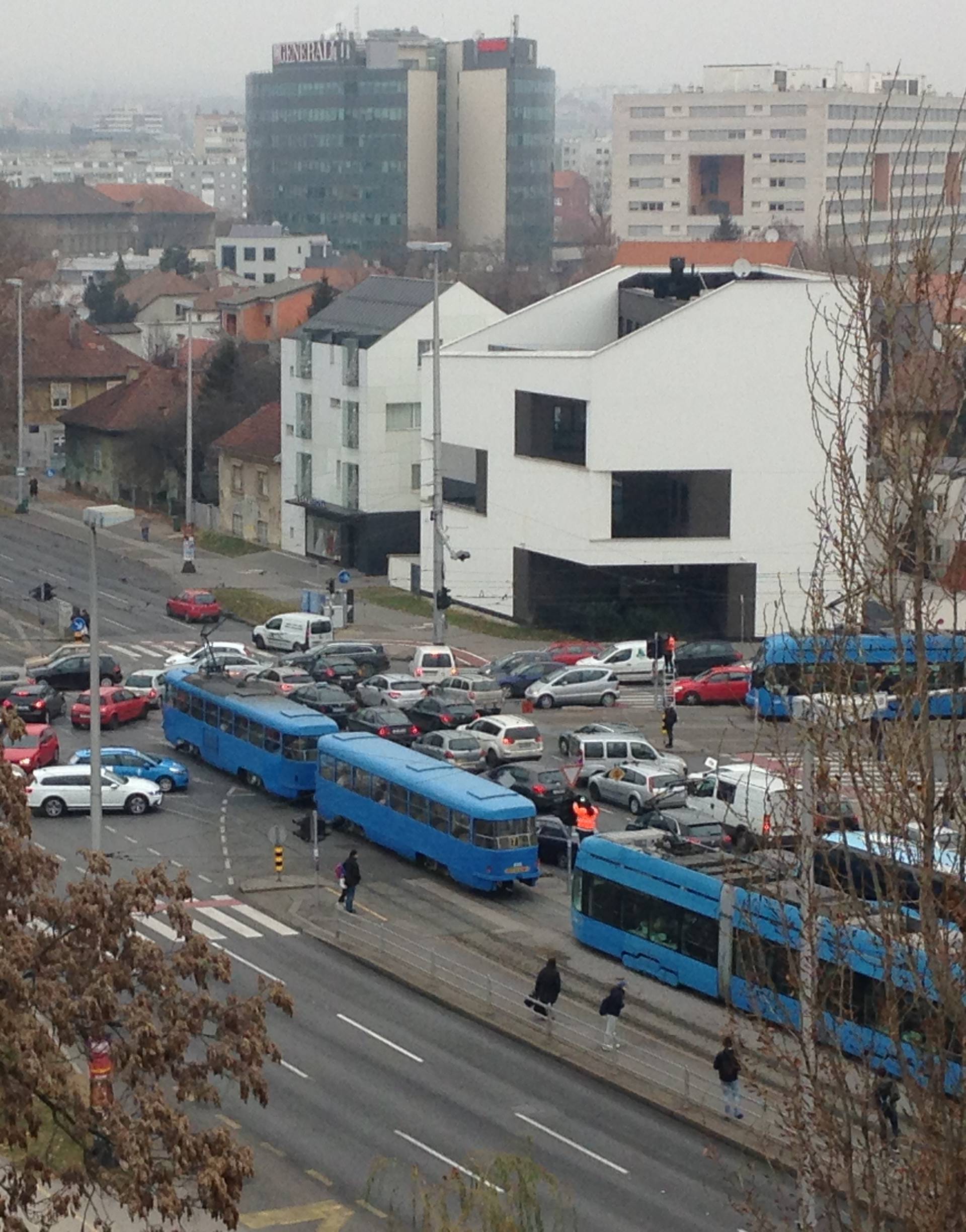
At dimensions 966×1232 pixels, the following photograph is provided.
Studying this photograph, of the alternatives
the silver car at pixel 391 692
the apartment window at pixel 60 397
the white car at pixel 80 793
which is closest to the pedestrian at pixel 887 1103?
the white car at pixel 80 793

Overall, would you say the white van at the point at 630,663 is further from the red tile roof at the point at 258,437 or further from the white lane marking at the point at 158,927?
the red tile roof at the point at 258,437

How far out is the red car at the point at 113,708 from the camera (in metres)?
47.8

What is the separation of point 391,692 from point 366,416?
2621 cm

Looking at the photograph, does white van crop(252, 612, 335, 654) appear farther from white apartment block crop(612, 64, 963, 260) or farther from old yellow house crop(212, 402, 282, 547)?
white apartment block crop(612, 64, 963, 260)

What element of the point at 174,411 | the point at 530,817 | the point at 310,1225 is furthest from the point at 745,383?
the point at 310,1225


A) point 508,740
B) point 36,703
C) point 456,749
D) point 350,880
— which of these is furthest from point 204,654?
point 350,880

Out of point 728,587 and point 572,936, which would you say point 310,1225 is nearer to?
point 572,936

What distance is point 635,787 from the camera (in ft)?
135

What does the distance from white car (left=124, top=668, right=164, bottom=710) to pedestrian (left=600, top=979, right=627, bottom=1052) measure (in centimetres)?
2433

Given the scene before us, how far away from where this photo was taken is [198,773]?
43.9 metres

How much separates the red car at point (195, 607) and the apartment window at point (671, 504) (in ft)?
41.1

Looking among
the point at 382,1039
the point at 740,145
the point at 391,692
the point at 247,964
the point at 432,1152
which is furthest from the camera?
the point at 740,145

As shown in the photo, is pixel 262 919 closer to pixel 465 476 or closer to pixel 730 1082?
pixel 730 1082

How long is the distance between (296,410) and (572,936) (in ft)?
158
